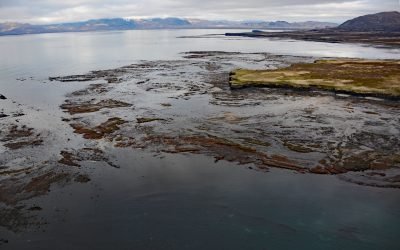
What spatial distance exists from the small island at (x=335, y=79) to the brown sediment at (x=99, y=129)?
23.9 metres

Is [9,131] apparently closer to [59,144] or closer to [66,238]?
[59,144]

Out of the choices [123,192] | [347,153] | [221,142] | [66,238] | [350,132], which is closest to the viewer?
[66,238]

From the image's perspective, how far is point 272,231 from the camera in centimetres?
2027

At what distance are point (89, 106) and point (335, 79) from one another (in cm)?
3831

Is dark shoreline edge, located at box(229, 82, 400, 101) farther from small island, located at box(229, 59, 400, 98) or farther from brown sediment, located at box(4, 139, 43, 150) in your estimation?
brown sediment, located at box(4, 139, 43, 150)

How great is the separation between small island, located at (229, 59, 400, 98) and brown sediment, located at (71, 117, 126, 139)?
Result: 2386cm

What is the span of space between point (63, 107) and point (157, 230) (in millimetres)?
31854

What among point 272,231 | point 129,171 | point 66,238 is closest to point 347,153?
point 272,231

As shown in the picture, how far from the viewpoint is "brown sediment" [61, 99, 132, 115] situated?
45.6 meters

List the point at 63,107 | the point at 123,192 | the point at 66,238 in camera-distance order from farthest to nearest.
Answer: the point at 63,107
the point at 123,192
the point at 66,238

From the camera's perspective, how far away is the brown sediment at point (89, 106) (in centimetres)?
4559

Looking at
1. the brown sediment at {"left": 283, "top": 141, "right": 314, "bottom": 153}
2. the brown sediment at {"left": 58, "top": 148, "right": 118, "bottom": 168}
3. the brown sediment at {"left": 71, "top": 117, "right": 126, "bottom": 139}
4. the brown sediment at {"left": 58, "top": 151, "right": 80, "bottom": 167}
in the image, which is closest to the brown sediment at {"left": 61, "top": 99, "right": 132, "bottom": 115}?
the brown sediment at {"left": 71, "top": 117, "right": 126, "bottom": 139}

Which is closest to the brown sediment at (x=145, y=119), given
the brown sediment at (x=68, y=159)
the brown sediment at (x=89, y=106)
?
the brown sediment at (x=89, y=106)

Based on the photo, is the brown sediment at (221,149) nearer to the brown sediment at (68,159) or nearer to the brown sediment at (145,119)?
the brown sediment at (145,119)
